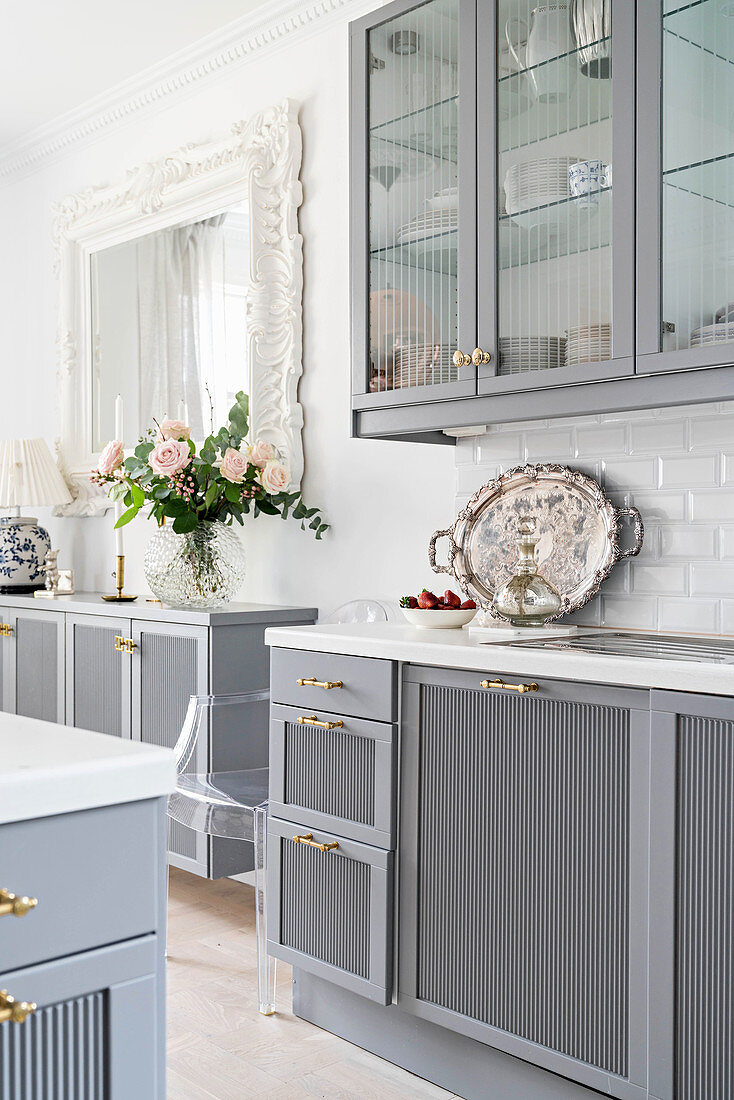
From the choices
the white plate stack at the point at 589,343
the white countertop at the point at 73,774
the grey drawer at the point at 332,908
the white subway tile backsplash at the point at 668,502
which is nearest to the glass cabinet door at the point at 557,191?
the white plate stack at the point at 589,343

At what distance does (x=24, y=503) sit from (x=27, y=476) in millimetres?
102

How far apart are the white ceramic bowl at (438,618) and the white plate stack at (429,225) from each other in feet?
2.78

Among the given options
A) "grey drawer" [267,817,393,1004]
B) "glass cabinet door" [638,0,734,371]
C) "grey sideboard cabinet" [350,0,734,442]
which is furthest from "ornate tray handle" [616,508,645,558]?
"grey drawer" [267,817,393,1004]

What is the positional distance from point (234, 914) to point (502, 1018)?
4.39ft

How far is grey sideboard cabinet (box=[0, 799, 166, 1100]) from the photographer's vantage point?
2.80 ft

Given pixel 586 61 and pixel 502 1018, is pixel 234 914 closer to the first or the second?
pixel 502 1018

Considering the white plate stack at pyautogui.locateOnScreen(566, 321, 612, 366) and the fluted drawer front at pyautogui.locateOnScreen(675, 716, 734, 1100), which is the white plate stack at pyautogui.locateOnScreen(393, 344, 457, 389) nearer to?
the white plate stack at pyautogui.locateOnScreen(566, 321, 612, 366)

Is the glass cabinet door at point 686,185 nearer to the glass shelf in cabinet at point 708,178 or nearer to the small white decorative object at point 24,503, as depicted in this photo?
the glass shelf in cabinet at point 708,178

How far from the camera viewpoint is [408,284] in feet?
7.94

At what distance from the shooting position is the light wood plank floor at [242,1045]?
210 centimetres

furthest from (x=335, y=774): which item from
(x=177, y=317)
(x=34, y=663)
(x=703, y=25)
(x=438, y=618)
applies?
(x=177, y=317)

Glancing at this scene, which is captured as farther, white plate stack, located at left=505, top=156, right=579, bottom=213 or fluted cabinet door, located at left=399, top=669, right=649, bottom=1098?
white plate stack, located at left=505, top=156, right=579, bottom=213

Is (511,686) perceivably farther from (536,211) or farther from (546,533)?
(536,211)

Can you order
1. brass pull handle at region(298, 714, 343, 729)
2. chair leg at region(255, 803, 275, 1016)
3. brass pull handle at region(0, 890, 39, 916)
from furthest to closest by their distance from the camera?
chair leg at region(255, 803, 275, 1016), brass pull handle at region(298, 714, 343, 729), brass pull handle at region(0, 890, 39, 916)
